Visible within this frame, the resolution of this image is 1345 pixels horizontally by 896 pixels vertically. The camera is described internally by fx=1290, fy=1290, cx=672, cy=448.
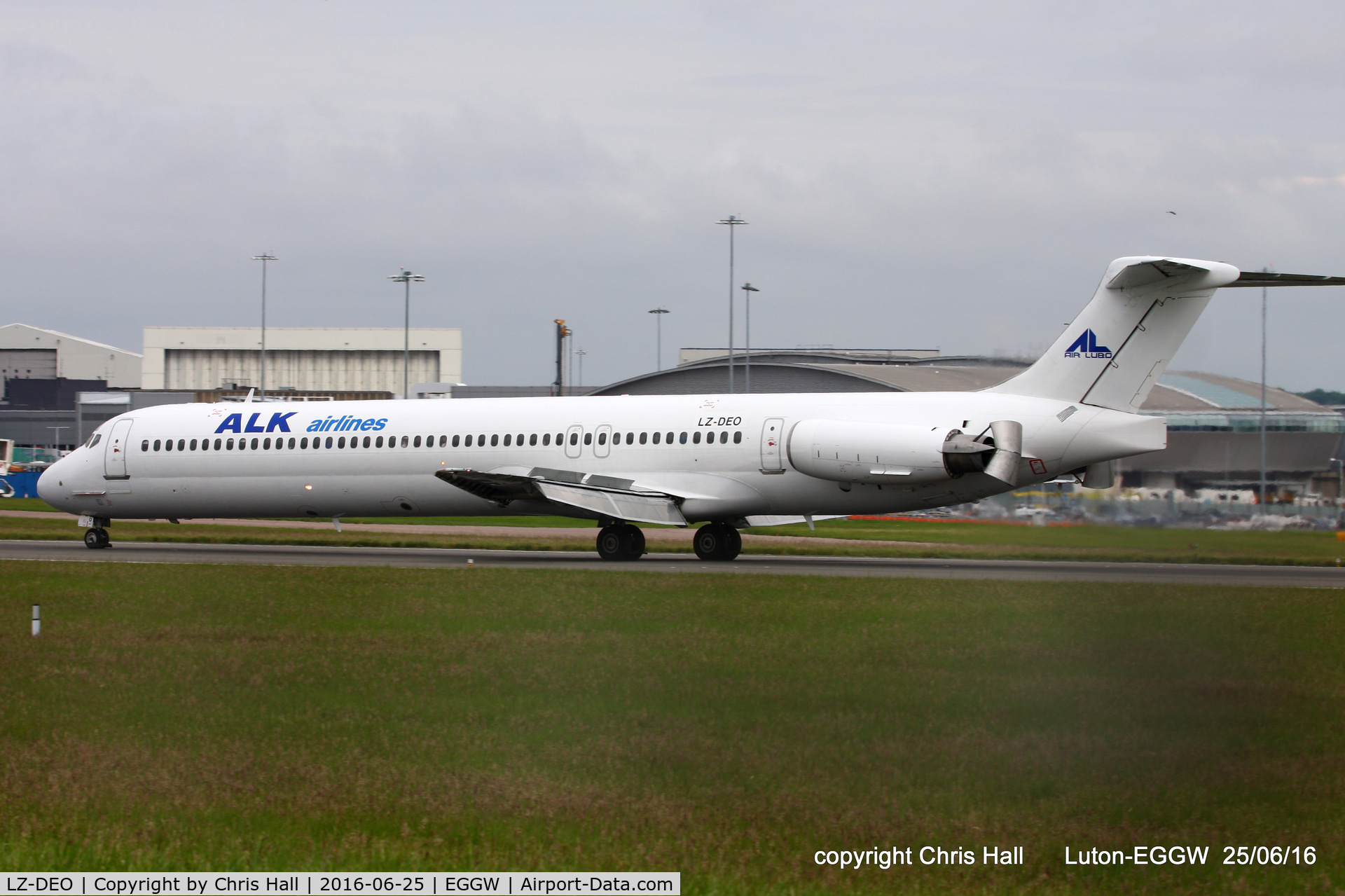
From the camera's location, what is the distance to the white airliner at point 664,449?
2216cm

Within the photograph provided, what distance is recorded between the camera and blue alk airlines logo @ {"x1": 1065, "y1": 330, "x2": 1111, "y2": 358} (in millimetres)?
22312

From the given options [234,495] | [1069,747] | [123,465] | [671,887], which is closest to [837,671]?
[1069,747]

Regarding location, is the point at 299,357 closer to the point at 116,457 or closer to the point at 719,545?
the point at 116,457

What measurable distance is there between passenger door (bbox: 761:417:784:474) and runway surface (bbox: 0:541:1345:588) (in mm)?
2055

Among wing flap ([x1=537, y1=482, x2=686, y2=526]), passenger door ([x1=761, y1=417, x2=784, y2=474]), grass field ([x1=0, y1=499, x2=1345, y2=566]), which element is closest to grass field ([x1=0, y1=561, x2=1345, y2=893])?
grass field ([x1=0, y1=499, x2=1345, y2=566])

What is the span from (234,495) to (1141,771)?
26.8 metres

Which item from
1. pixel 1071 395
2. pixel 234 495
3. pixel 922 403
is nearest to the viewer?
pixel 1071 395

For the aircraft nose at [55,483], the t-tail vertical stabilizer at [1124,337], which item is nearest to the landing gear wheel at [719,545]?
the t-tail vertical stabilizer at [1124,337]

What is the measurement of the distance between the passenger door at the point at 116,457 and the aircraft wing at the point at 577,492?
939cm

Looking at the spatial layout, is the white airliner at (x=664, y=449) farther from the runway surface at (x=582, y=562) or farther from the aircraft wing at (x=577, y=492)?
the runway surface at (x=582, y=562)

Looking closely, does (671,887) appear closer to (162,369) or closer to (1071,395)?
(1071,395)

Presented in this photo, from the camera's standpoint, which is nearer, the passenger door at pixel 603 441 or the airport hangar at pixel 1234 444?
the airport hangar at pixel 1234 444

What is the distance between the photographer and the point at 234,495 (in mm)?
31797

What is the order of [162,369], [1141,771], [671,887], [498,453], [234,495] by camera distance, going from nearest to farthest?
[671,887], [1141,771], [498,453], [234,495], [162,369]
